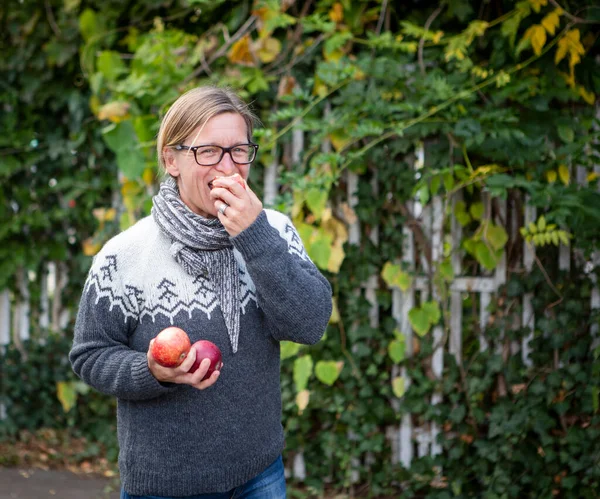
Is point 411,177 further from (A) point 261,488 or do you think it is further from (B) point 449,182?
(A) point 261,488

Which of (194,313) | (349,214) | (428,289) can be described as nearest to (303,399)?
(428,289)

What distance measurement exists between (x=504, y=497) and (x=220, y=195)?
Result: 96.2 inches

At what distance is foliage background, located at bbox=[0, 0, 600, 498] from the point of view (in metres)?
3.38

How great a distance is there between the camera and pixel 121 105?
416 cm

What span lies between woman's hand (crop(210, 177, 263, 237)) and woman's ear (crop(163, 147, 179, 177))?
0.21 metres

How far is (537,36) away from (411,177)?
2.90 ft

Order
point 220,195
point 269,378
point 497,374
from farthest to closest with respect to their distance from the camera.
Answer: point 497,374 < point 269,378 < point 220,195

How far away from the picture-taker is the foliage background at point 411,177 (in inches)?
133

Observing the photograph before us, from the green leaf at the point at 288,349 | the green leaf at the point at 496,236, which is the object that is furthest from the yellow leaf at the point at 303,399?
the green leaf at the point at 496,236

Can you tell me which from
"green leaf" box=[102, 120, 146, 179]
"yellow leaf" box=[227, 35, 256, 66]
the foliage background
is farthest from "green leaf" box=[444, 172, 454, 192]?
"green leaf" box=[102, 120, 146, 179]

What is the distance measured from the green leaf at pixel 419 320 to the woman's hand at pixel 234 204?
2.12 metres

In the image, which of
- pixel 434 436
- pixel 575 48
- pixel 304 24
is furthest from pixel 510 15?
pixel 434 436

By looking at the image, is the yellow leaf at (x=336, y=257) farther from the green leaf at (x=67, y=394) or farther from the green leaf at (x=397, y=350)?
the green leaf at (x=67, y=394)

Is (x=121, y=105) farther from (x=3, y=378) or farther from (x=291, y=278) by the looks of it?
(x=291, y=278)
